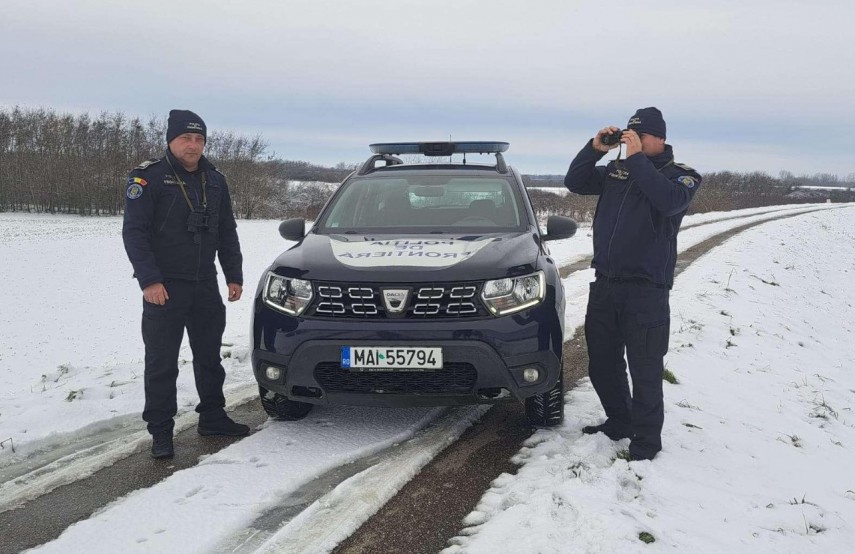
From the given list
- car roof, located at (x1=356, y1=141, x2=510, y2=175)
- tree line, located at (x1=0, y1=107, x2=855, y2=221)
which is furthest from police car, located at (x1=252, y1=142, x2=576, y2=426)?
tree line, located at (x1=0, y1=107, x2=855, y2=221)

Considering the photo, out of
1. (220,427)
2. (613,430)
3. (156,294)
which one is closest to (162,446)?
(220,427)

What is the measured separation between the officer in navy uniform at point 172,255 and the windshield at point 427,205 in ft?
3.18

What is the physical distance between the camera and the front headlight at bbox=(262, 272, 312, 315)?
11.6 feet

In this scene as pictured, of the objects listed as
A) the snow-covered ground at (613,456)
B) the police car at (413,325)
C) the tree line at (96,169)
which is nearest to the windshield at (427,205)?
the police car at (413,325)

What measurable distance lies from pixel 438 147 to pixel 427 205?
865mm

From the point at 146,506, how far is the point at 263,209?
2191 inches

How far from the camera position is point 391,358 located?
3.36m

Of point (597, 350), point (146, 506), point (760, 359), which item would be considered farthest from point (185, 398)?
point (760, 359)

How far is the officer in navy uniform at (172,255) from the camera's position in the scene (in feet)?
12.0

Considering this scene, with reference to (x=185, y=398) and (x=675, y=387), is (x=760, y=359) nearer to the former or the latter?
(x=675, y=387)

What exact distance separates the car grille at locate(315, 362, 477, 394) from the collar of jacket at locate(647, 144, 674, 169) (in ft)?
5.23

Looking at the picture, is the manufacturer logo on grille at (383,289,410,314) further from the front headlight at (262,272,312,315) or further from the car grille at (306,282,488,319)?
the front headlight at (262,272,312,315)

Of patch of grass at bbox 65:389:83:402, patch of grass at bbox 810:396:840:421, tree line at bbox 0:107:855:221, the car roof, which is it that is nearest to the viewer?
patch of grass at bbox 65:389:83:402

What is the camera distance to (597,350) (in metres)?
3.94
